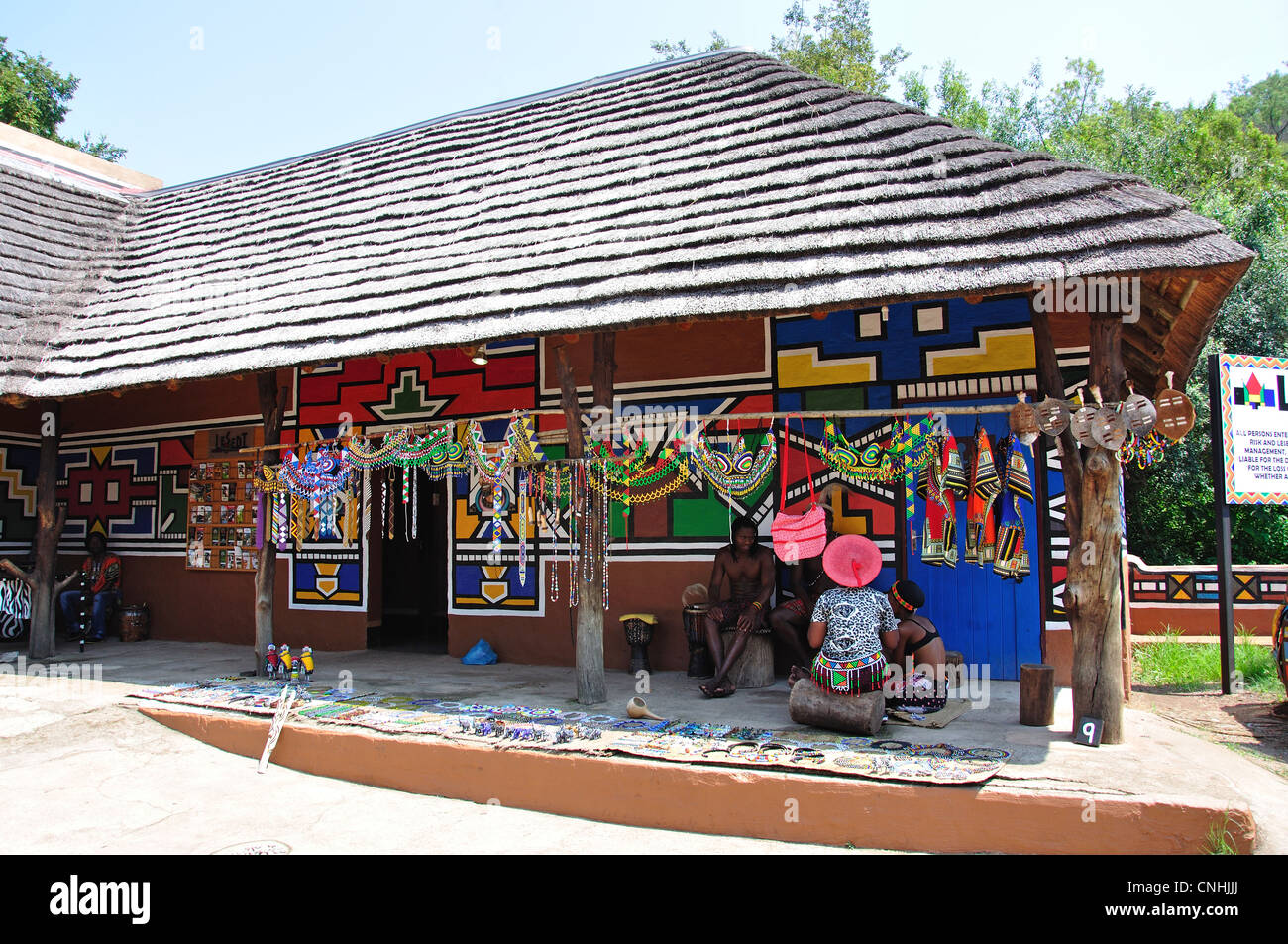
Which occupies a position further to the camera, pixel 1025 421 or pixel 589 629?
pixel 589 629

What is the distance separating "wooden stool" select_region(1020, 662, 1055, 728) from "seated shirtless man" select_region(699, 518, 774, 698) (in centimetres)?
195

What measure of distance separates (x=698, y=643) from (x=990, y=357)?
337 cm

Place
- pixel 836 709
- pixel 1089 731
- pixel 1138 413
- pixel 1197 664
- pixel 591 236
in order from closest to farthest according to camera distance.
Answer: pixel 1138 413 → pixel 1089 731 → pixel 836 709 → pixel 591 236 → pixel 1197 664

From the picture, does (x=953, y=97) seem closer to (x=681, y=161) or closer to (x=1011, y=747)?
(x=681, y=161)

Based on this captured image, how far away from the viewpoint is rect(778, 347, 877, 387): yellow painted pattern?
708 centimetres

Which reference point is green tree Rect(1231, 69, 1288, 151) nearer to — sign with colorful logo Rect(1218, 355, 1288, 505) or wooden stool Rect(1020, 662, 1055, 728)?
sign with colorful logo Rect(1218, 355, 1288, 505)

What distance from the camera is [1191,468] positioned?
13.5 m

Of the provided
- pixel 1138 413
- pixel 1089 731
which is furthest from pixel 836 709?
pixel 1138 413

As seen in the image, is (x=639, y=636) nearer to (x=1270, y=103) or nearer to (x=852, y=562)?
(x=852, y=562)

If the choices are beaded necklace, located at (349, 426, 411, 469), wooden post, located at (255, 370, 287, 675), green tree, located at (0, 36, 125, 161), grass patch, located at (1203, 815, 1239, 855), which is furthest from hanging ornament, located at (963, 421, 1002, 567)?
green tree, located at (0, 36, 125, 161)

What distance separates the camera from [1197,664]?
Answer: 330 inches

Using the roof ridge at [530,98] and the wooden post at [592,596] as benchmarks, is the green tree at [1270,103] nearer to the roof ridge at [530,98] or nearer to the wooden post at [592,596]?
the roof ridge at [530,98]
